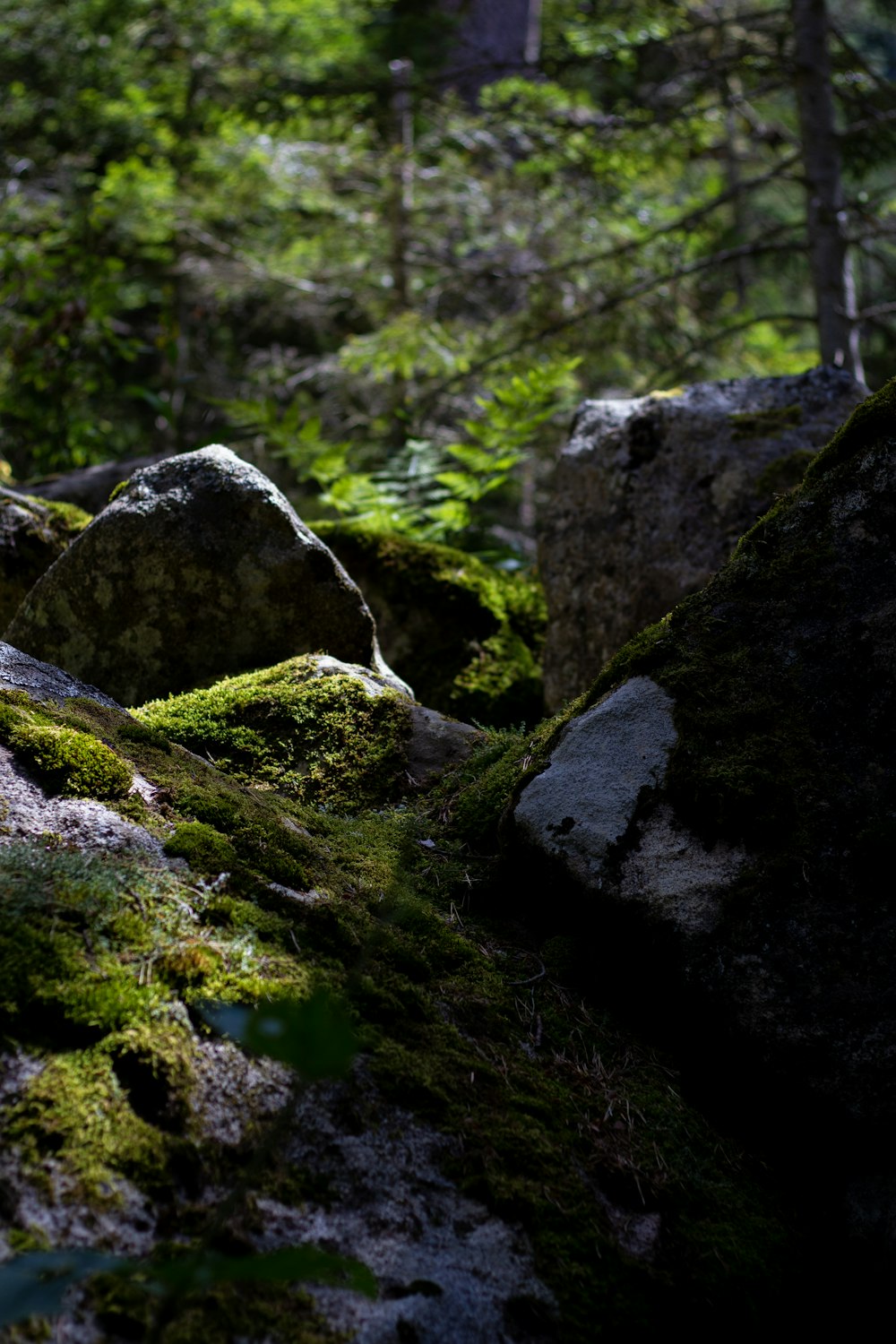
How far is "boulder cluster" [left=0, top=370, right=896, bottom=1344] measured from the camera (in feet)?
5.38

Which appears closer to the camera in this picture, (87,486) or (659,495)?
(659,495)

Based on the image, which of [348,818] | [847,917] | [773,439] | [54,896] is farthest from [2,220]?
[847,917]

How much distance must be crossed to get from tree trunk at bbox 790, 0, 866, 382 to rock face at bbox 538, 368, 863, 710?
3.02 m

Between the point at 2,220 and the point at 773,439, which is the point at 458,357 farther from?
the point at 2,220

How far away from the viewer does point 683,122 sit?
9086 mm

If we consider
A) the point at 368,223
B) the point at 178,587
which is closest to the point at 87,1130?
the point at 178,587

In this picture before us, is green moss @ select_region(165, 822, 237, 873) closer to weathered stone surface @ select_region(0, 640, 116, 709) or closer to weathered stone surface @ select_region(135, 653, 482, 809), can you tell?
weathered stone surface @ select_region(0, 640, 116, 709)

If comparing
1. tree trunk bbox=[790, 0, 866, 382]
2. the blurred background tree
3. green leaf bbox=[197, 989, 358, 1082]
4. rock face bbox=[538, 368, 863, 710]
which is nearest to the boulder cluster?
green leaf bbox=[197, 989, 358, 1082]

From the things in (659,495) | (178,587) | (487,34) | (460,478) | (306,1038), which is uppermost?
(487,34)

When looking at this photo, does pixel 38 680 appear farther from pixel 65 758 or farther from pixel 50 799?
pixel 50 799

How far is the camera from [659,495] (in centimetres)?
513

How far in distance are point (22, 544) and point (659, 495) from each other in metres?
3.47

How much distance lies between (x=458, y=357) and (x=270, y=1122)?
309 inches

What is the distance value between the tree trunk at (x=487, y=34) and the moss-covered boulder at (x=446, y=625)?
901 centimetres
